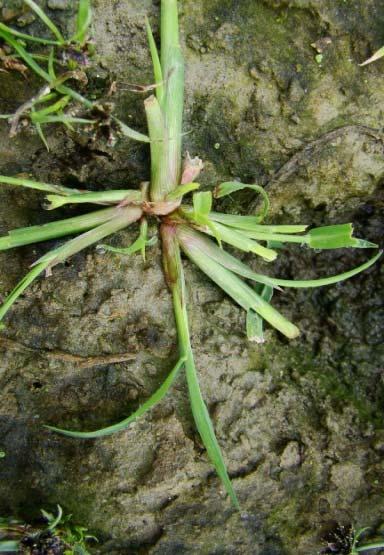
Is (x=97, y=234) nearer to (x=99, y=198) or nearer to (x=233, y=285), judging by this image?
(x=99, y=198)

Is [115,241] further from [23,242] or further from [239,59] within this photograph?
[239,59]

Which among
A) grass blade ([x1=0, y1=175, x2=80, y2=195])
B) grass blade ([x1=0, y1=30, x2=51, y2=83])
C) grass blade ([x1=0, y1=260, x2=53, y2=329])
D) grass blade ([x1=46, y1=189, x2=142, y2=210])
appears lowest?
grass blade ([x1=0, y1=260, x2=53, y2=329])

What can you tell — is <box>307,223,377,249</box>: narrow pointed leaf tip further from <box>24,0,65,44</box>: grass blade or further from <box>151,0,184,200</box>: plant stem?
<box>24,0,65,44</box>: grass blade

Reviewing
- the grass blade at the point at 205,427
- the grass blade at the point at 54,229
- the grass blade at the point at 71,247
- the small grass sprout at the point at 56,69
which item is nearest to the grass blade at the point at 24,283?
the grass blade at the point at 71,247

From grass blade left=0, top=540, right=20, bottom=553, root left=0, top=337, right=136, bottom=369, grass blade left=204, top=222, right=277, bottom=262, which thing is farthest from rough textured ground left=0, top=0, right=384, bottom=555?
grass blade left=204, top=222, right=277, bottom=262

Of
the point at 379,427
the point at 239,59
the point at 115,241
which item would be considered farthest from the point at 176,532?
the point at 239,59

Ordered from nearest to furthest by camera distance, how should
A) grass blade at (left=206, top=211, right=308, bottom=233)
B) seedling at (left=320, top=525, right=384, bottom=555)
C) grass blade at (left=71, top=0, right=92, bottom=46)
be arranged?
grass blade at (left=71, top=0, right=92, bottom=46) < grass blade at (left=206, top=211, right=308, bottom=233) < seedling at (left=320, top=525, right=384, bottom=555)

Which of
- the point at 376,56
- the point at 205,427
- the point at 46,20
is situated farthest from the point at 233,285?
the point at 46,20
